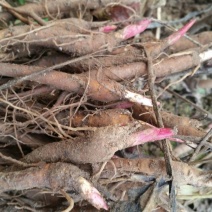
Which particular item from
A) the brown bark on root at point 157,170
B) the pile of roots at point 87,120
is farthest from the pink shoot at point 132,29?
the brown bark on root at point 157,170

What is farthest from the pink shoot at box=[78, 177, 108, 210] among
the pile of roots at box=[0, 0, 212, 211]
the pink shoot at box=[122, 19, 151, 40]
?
the pink shoot at box=[122, 19, 151, 40]

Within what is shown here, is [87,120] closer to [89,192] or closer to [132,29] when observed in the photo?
[89,192]

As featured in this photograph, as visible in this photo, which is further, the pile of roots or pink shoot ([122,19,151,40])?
pink shoot ([122,19,151,40])

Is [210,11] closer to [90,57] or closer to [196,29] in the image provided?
[196,29]

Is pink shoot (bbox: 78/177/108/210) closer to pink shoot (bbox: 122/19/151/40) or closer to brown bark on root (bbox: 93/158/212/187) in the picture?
brown bark on root (bbox: 93/158/212/187)

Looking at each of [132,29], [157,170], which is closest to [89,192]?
[157,170]

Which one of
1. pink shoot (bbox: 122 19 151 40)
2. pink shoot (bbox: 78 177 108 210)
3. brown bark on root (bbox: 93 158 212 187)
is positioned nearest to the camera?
pink shoot (bbox: 78 177 108 210)

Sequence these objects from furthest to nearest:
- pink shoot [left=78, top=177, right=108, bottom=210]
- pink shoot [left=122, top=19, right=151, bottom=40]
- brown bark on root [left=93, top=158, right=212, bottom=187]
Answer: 1. pink shoot [left=122, top=19, right=151, bottom=40]
2. brown bark on root [left=93, top=158, right=212, bottom=187]
3. pink shoot [left=78, top=177, right=108, bottom=210]

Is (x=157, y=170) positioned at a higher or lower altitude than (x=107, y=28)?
lower

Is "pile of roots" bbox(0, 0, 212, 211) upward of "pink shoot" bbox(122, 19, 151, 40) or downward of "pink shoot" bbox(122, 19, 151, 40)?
downward

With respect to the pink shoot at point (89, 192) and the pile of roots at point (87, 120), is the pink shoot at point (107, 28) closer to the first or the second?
the pile of roots at point (87, 120)

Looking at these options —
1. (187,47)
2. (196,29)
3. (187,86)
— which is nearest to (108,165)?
(187,47)
